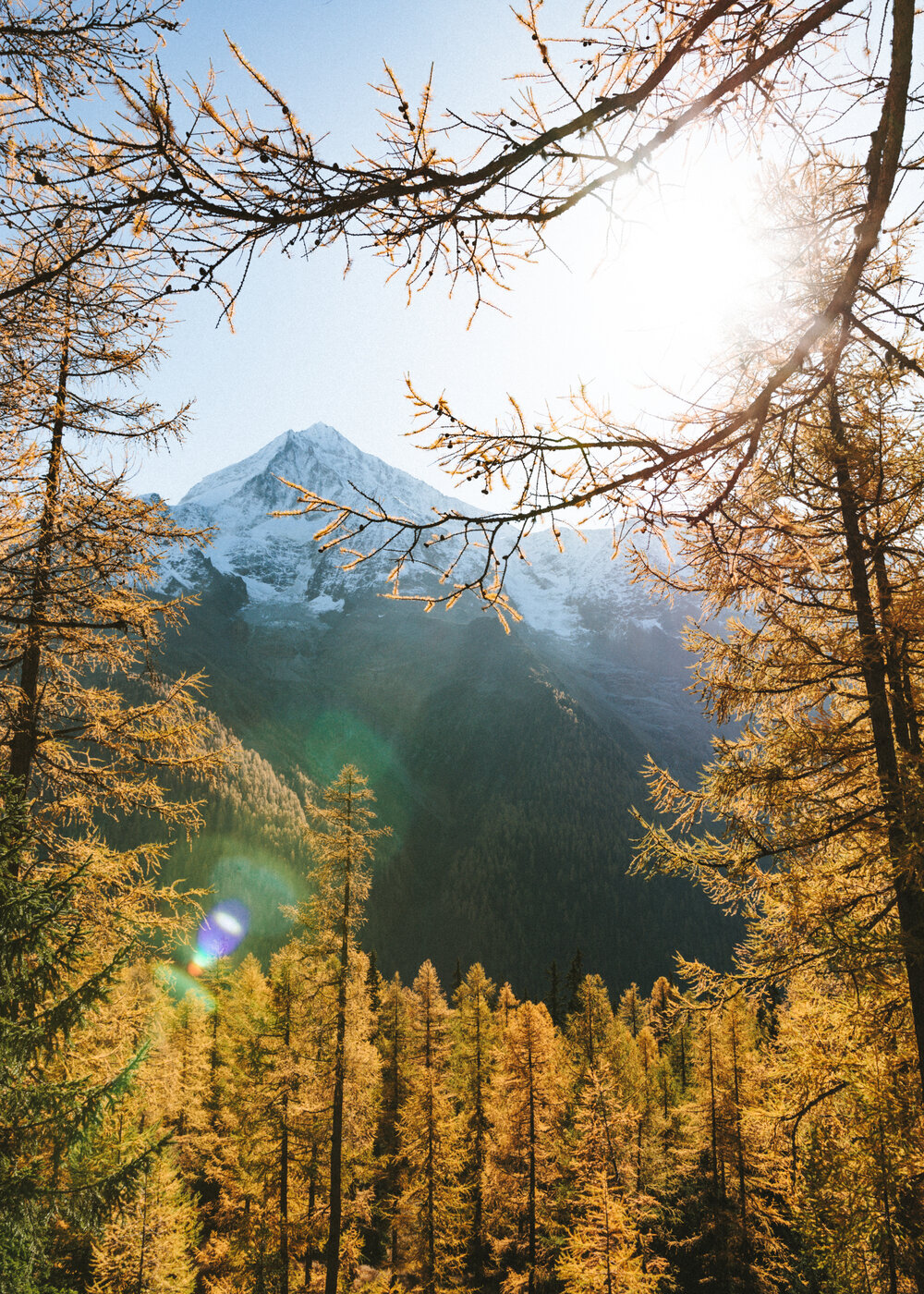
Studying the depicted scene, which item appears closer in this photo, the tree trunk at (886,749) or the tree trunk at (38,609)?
the tree trunk at (886,749)

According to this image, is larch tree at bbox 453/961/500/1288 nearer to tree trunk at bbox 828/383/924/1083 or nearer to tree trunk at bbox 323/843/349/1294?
tree trunk at bbox 323/843/349/1294

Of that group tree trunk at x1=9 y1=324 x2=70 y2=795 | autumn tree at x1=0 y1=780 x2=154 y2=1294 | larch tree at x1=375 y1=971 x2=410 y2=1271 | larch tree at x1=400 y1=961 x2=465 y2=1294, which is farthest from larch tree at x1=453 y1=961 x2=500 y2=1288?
tree trunk at x1=9 y1=324 x2=70 y2=795

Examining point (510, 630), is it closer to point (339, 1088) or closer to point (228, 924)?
point (339, 1088)

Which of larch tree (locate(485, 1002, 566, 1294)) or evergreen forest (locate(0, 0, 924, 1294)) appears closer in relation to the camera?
evergreen forest (locate(0, 0, 924, 1294))

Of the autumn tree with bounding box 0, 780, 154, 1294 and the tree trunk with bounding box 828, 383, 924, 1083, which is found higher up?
the tree trunk with bounding box 828, 383, 924, 1083

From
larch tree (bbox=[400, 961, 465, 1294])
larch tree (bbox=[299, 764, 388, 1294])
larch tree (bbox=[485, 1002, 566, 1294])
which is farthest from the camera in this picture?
larch tree (bbox=[485, 1002, 566, 1294])

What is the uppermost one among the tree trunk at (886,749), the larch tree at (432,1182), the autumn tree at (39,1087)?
the tree trunk at (886,749)

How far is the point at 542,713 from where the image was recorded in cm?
18425

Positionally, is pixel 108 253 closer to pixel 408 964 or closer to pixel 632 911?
pixel 408 964

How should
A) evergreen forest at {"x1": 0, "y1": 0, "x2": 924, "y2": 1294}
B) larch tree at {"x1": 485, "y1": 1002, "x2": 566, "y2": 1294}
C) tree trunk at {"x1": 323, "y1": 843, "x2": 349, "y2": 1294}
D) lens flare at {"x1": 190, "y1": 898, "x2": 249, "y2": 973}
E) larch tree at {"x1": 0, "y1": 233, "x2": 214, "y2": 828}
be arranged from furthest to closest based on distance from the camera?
lens flare at {"x1": 190, "y1": 898, "x2": 249, "y2": 973}, larch tree at {"x1": 485, "y1": 1002, "x2": 566, "y2": 1294}, tree trunk at {"x1": 323, "y1": 843, "x2": 349, "y2": 1294}, larch tree at {"x1": 0, "y1": 233, "x2": 214, "y2": 828}, evergreen forest at {"x1": 0, "y1": 0, "x2": 924, "y2": 1294}

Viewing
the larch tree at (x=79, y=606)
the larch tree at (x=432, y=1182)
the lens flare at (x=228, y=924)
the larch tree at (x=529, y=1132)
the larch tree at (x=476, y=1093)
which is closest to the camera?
the larch tree at (x=79, y=606)

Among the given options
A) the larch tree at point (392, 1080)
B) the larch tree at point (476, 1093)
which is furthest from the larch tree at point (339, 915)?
the larch tree at point (392, 1080)

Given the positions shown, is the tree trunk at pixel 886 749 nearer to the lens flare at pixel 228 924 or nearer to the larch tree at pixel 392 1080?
the larch tree at pixel 392 1080

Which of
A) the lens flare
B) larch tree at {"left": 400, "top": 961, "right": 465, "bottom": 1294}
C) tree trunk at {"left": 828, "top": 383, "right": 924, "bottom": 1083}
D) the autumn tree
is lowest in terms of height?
larch tree at {"left": 400, "top": 961, "right": 465, "bottom": 1294}
